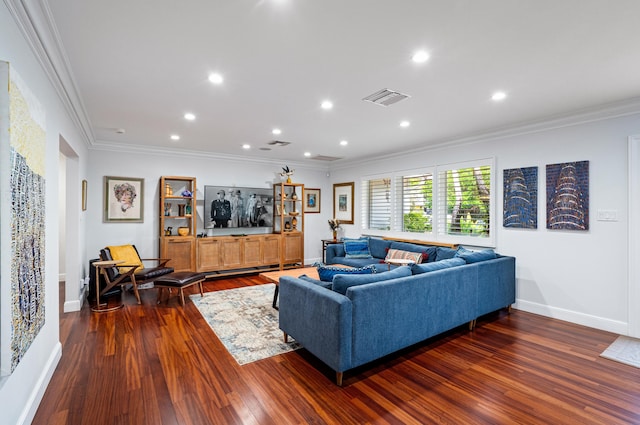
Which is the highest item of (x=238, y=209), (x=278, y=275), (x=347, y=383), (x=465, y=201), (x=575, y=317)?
(x=465, y=201)

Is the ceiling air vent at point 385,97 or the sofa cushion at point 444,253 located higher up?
the ceiling air vent at point 385,97

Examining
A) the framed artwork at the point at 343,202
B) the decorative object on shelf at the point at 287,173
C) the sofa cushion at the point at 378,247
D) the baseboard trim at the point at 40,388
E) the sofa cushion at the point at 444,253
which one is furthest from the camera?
the framed artwork at the point at 343,202

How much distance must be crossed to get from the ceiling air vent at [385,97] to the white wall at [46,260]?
2694 mm

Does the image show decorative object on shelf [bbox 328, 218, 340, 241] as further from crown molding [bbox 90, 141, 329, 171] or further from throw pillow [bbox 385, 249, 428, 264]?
throw pillow [bbox 385, 249, 428, 264]

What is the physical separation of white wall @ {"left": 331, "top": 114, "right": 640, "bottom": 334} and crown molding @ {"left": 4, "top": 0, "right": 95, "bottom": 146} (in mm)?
5095

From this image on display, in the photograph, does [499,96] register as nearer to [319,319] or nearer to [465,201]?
[465,201]

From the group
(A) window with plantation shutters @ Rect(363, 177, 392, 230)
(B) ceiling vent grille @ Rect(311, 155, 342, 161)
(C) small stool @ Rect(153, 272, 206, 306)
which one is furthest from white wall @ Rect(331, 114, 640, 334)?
(C) small stool @ Rect(153, 272, 206, 306)

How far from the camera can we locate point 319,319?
8.70 ft

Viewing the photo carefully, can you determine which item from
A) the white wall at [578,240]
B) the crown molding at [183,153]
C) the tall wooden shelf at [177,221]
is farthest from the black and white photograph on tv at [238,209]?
the white wall at [578,240]

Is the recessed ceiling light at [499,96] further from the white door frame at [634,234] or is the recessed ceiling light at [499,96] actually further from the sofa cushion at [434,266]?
the sofa cushion at [434,266]

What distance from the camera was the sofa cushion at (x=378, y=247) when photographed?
602 centimetres

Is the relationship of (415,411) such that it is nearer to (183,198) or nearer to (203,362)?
(203,362)

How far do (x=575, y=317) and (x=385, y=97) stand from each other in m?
3.59

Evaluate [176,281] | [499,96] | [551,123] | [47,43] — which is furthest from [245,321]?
[551,123]
